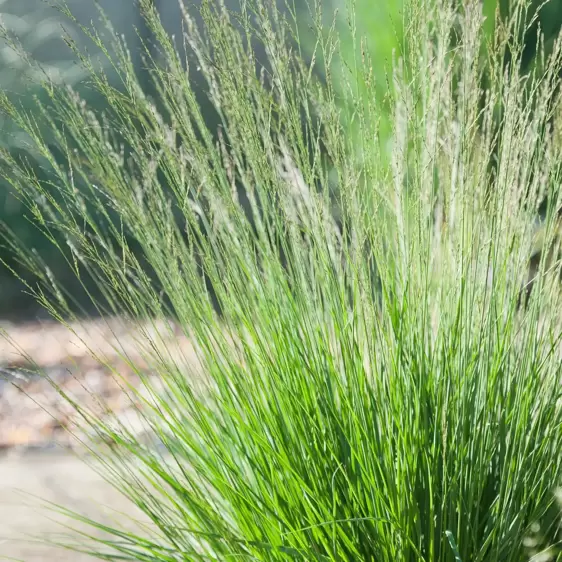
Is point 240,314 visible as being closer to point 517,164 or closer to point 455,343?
point 455,343

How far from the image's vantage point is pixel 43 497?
208 cm

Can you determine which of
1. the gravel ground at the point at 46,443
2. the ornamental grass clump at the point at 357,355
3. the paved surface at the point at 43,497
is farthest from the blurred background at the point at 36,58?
the ornamental grass clump at the point at 357,355

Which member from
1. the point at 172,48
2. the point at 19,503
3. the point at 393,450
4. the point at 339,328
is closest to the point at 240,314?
the point at 339,328

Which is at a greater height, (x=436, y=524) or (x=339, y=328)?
(x=339, y=328)

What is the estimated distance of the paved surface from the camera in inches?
72.6

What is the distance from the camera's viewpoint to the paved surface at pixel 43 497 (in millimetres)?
1843

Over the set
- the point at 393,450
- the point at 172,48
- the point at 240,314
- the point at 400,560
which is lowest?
the point at 400,560

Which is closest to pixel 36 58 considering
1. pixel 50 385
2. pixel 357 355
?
pixel 50 385

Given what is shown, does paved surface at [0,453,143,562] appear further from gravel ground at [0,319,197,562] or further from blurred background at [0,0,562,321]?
blurred background at [0,0,562,321]

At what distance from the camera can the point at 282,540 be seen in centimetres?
117

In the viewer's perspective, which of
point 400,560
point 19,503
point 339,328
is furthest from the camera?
point 19,503

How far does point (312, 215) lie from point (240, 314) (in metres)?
0.19

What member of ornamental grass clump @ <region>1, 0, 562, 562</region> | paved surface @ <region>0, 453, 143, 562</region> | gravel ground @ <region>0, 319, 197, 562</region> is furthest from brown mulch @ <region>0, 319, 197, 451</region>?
ornamental grass clump @ <region>1, 0, 562, 562</region>

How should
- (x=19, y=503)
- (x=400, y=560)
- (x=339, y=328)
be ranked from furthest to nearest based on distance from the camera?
(x=19, y=503) < (x=339, y=328) < (x=400, y=560)
